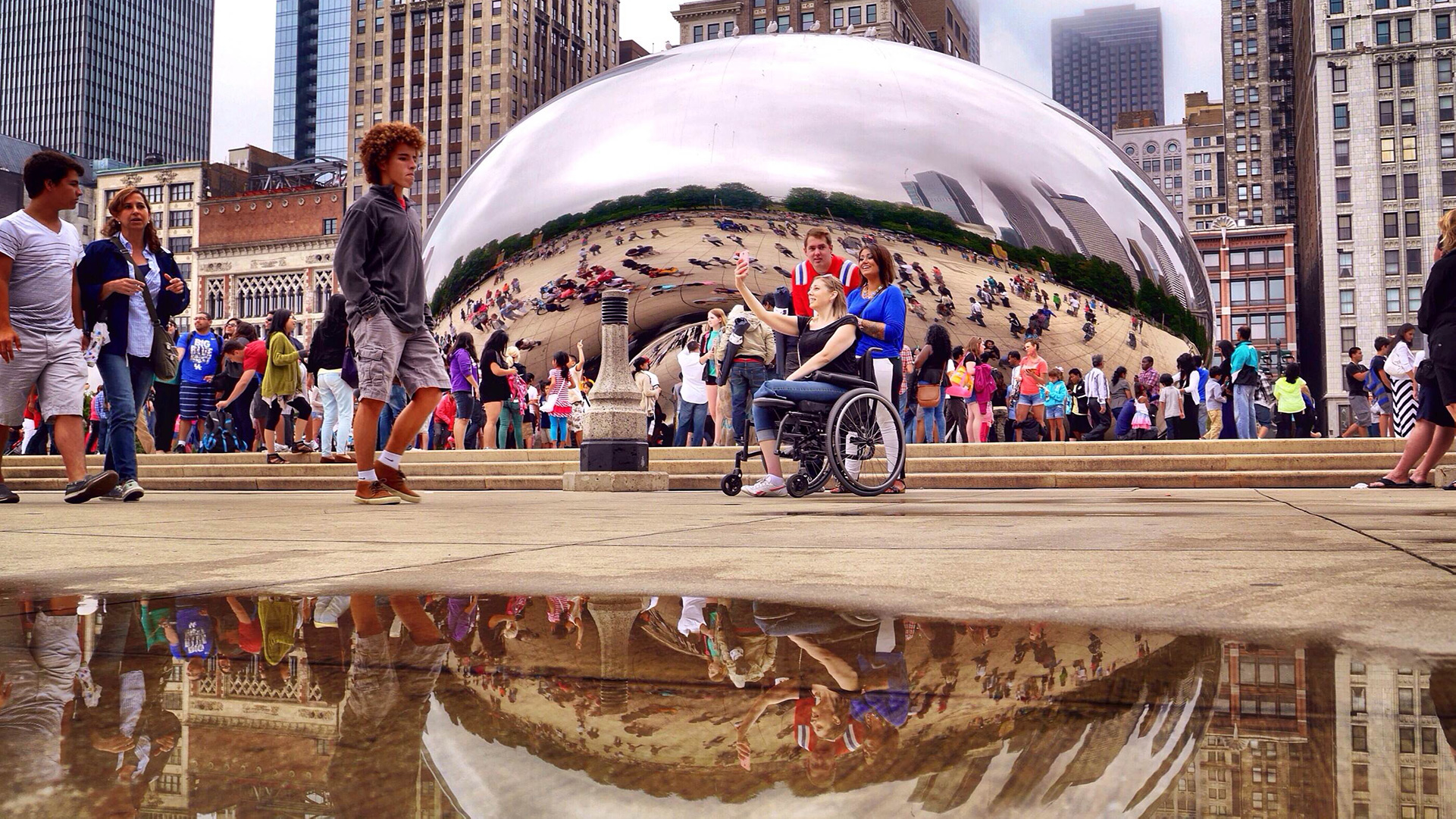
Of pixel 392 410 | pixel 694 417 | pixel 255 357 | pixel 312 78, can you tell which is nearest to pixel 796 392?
pixel 694 417

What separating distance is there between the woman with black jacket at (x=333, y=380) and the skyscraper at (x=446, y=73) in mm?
75259

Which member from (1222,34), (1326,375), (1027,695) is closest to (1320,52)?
(1326,375)

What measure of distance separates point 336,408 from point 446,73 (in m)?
81.1

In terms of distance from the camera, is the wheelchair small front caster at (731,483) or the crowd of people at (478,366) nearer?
the crowd of people at (478,366)

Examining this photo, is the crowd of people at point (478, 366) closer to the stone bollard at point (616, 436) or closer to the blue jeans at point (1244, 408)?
the blue jeans at point (1244, 408)

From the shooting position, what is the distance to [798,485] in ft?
19.2

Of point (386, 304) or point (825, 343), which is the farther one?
point (825, 343)

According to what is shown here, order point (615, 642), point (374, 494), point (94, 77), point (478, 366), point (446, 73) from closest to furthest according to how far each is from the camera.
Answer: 1. point (615, 642)
2. point (374, 494)
3. point (478, 366)
4. point (446, 73)
5. point (94, 77)

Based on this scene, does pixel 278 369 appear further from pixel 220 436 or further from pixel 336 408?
pixel 220 436

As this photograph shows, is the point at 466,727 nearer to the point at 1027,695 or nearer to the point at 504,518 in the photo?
the point at 1027,695

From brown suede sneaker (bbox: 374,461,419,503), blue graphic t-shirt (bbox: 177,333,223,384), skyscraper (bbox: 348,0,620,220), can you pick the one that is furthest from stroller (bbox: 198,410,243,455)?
skyscraper (bbox: 348,0,620,220)

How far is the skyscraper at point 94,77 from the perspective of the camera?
11212cm

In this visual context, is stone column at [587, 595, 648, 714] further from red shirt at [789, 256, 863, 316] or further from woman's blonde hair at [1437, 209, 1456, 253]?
woman's blonde hair at [1437, 209, 1456, 253]

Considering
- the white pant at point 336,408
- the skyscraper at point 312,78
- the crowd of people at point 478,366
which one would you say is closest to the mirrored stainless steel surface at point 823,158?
the crowd of people at point 478,366
